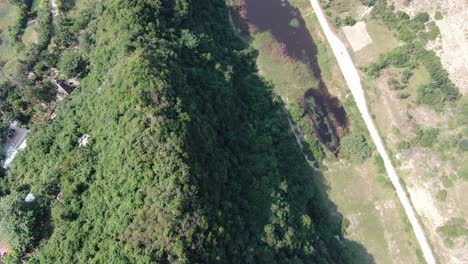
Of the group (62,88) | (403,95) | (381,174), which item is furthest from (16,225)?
(403,95)

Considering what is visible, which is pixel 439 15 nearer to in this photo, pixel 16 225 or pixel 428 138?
pixel 428 138

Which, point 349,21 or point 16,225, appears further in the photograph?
point 349,21

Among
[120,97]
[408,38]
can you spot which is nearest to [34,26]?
[120,97]

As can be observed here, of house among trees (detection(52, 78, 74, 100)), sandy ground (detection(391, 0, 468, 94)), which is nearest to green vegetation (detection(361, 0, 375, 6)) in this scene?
sandy ground (detection(391, 0, 468, 94))

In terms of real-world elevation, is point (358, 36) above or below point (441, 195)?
above

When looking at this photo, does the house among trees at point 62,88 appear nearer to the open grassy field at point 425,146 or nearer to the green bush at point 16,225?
the green bush at point 16,225

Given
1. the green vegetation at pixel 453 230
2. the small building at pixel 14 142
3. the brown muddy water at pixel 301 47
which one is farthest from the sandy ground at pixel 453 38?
the small building at pixel 14 142

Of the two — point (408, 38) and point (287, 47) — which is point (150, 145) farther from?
point (408, 38)
